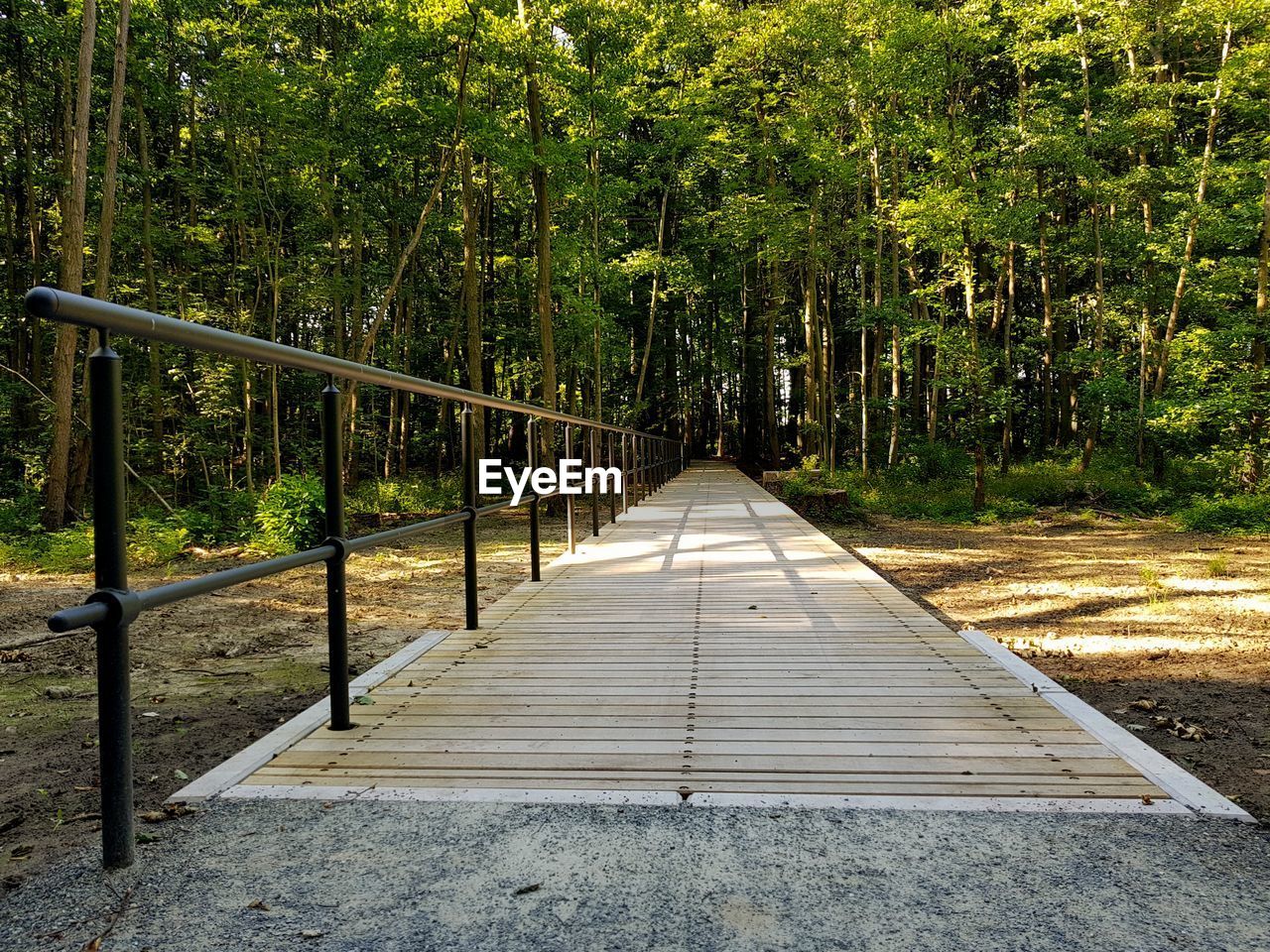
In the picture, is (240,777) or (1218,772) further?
(1218,772)

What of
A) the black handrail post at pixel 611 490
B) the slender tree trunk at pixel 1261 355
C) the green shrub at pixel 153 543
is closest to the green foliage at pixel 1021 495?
the slender tree trunk at pixel 1261 355

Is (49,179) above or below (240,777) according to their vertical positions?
above

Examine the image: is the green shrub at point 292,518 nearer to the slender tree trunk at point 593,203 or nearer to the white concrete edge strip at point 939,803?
the slender tree trunk at point 593,203

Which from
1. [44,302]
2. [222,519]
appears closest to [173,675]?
[44,302]

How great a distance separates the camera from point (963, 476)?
16656mm

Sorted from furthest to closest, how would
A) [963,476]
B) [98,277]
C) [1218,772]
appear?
[963,476] < [98,277] < [1218,772]

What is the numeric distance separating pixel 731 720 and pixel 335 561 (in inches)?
50.1

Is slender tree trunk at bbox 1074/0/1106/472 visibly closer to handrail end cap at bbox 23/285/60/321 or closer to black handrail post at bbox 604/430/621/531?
black handrail post at bbox 604/430/621/531

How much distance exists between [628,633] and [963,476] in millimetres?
14816

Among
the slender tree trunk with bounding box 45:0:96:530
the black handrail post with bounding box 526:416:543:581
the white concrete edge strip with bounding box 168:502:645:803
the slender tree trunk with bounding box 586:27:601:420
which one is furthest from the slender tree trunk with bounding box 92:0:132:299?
the white concrete edge strip with bounding box 168:502:645:803

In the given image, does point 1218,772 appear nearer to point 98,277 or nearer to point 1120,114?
point 98,277

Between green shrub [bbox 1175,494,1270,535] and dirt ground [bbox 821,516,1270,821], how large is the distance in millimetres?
336

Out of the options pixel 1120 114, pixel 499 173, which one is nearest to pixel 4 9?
pixel 499 173

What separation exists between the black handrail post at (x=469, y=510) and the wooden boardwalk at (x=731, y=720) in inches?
5.8
